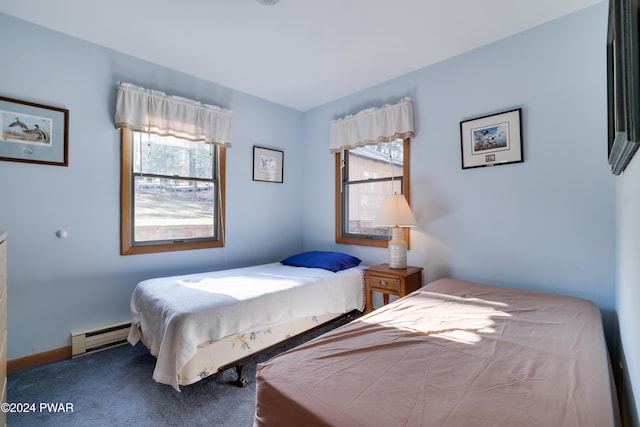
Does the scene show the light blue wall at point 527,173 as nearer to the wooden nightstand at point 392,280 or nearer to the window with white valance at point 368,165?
the window with white valance at point 368,165

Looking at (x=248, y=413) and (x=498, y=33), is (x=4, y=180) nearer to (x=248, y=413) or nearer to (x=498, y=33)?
(x=248, y=413)

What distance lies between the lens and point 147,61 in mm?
2680

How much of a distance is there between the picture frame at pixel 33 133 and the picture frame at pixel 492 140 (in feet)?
10.9

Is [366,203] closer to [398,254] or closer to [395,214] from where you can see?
[395,214]

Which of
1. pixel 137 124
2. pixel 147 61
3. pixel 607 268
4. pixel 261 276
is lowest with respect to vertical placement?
pixel 261 276

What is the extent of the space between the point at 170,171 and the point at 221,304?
166 cm

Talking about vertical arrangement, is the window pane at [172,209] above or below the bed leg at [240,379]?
above

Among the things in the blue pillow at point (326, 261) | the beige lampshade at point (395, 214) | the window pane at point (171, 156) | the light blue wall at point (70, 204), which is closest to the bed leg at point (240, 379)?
the blue pillow at point (326, 261)

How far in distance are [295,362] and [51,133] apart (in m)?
2.60

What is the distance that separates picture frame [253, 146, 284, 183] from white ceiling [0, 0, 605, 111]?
89 cm

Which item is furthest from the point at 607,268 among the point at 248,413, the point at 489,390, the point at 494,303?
the point at 248,413

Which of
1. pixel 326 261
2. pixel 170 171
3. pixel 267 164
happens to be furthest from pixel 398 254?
pixel 170 171

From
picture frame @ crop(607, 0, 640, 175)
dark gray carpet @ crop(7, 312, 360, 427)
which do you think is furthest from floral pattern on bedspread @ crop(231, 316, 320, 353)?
picture frame @ crop(607, 0, 640, 175)

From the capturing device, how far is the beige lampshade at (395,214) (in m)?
2.56
